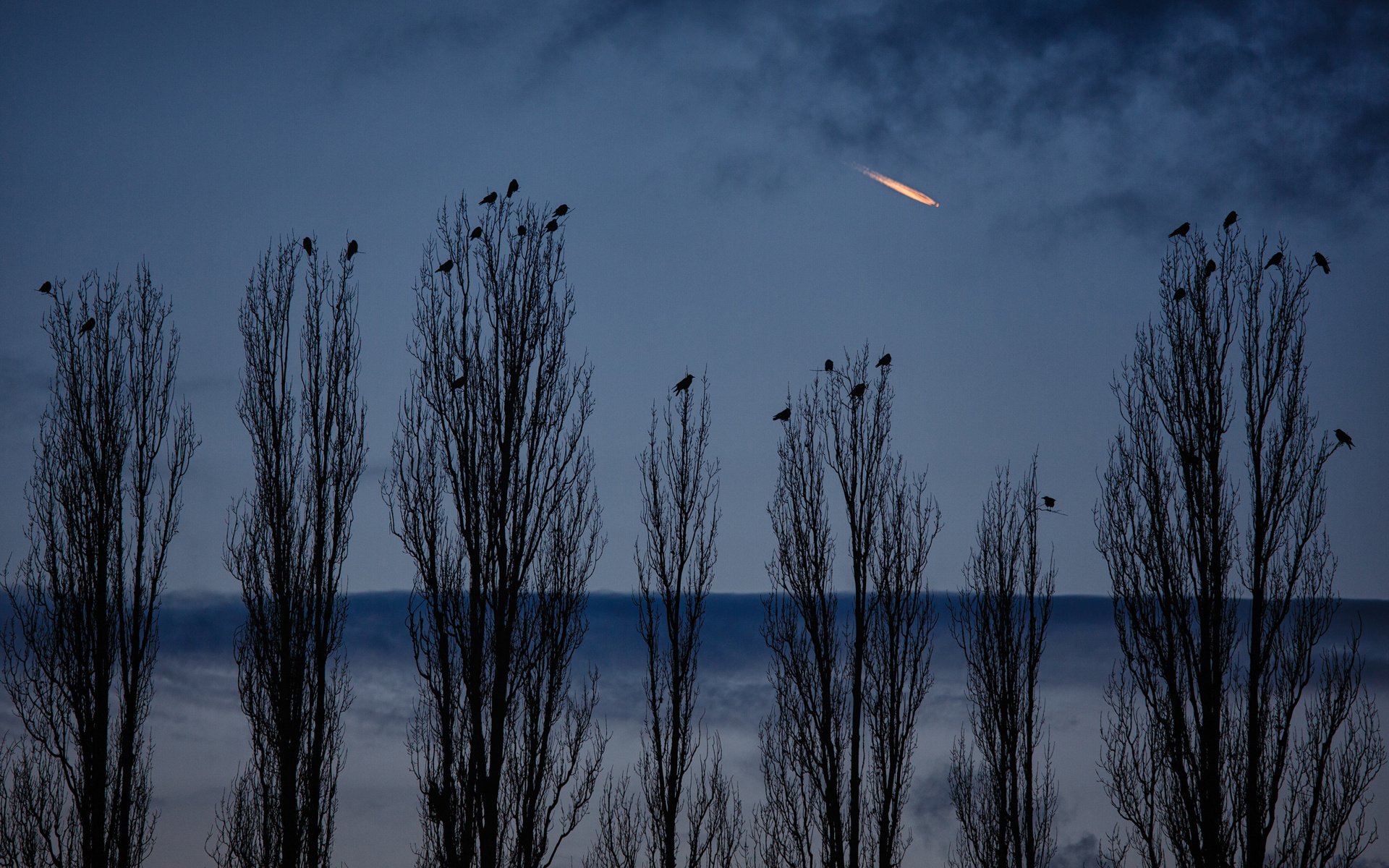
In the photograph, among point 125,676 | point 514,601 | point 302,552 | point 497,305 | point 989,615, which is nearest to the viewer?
point 514,601

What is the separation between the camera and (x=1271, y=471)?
35.8ft

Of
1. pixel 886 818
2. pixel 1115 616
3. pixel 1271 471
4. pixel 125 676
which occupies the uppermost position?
pixel 1271 471

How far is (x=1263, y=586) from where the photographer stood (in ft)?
35.0

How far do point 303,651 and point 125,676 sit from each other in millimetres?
3045

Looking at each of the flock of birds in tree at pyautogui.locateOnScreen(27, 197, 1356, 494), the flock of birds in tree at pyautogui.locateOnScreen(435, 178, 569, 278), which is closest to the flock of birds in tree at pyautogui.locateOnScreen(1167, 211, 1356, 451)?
the flock of birds in tree at pyautogui.locateOnScreen(27, 197, 1356, 494)

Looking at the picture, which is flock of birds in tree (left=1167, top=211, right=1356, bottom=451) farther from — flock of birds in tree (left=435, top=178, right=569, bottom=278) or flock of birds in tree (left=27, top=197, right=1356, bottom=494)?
flock of birds in tree (left=435, top=178, right=569, bottom=278)

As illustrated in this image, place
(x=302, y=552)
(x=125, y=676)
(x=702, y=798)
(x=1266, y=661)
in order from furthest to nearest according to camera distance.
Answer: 1. (x=702, y=798)
2. (x=125, y=676)
3. (x=302, y=552)
4. (x=1266, y=661)

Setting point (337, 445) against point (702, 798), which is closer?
point (337, 445)

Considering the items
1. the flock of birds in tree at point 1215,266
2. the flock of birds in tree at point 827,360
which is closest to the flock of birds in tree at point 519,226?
the flock of birds in tree at point 827,360

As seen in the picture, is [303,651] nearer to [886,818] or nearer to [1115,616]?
[886,818]

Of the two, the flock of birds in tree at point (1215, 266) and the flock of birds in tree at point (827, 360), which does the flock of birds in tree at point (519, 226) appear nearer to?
the flock of birds in tree at point (827, 360)

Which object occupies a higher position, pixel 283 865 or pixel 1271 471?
pixel 1271 471

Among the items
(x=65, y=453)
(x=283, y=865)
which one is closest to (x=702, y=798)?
(x=283, y=865)

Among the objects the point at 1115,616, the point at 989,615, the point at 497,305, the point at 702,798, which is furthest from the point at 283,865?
the point at 989,615
